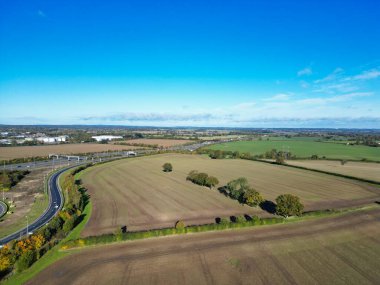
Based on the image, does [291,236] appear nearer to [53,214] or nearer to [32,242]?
[32,242]

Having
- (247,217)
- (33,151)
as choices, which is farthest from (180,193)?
(33,151)

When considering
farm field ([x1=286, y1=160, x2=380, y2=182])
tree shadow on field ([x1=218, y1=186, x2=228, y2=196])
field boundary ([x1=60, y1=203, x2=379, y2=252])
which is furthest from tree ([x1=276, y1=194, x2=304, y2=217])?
farm field ([x1=286, y1=160, x2=380, y2=182])

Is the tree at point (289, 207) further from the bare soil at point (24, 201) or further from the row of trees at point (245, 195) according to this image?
the bare soil at point (24, 201)

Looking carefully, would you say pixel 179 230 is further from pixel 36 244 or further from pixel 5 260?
pixel 5 260

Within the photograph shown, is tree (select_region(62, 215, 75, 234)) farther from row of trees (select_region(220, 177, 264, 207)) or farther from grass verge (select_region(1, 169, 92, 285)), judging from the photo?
row of trees (select_region(220, 177, 264, 207))

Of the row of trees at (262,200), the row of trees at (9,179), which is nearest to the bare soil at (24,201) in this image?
the row of trees at (9,179)

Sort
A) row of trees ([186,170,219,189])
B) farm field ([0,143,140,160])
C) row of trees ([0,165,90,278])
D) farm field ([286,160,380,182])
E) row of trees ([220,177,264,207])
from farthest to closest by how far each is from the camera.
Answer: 1. farm field ([0,143,140,160])
2. farm field ([286,160,380,182])
3. row of trees ([186,170,219,189])
4. row of trees ([220,177,264,207])
5. row of trees ([0,165,90,278])

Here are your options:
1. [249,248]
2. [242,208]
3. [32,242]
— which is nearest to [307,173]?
[242,208]
